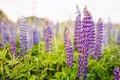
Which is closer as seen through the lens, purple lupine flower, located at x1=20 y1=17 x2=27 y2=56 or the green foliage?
the green foliage

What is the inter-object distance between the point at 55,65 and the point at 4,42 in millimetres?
2079

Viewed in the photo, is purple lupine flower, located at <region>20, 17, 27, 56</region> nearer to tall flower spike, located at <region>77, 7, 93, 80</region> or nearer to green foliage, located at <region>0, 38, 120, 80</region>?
green foliage, located at <region>0, 38, 120, 80</region>

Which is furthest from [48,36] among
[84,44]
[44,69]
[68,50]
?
[84,44]

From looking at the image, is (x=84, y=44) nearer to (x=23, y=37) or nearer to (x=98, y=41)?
(x=98, y=41)

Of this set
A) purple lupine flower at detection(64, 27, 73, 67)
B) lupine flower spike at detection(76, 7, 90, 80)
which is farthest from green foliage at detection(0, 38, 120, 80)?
Result: lupine flower spike at detection(76, 7, 90, 80)

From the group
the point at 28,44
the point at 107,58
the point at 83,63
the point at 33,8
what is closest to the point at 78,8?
the point at 83,63

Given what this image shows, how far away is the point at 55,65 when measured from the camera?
702 cm

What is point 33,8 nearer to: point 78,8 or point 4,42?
point 4,42

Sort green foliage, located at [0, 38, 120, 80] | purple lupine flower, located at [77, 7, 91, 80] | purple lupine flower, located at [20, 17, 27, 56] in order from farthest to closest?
purple lupine flower, located at [20, 17, 27, 56] → green foliage, located at [0, 38, 120, 80] → purple lupine flower, located at [77, 7, 91, 80]

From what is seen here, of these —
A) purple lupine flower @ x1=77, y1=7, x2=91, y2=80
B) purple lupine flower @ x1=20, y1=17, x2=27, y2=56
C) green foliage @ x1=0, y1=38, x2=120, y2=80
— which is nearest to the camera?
purple lupine flower @ x1=77, y1=7, x2=91, y2=80

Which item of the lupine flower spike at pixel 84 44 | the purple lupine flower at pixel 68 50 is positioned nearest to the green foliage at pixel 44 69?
the purple lupine flower at pixel 68 50

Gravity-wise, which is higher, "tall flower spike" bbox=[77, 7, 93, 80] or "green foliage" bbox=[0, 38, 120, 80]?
"tall flower spike" bbox=[77, 7, 93, 80]

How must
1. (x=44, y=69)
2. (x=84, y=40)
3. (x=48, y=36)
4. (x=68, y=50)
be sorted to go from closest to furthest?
(x=84, y=40)
(x=68, y=50)
(x=44, y=69)
(x=48, y=36)

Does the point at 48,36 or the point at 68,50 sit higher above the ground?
the point at 48,36
